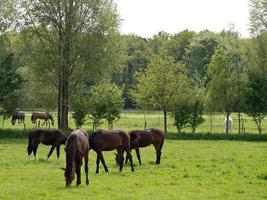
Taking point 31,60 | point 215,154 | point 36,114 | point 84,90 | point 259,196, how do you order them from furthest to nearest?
point 36,114
point 84,90
point 31,60
point 215,154
point 259,196

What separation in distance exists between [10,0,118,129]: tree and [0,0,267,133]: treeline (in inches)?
3.4

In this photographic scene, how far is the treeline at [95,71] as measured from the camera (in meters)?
41.2

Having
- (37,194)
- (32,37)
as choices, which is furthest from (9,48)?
(37,194)

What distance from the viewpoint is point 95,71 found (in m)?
42.3

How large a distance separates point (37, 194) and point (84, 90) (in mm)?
29775

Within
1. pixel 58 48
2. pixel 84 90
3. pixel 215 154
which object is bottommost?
pixel 215 154

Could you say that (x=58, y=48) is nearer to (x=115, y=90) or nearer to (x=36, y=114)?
(x=115, y=90)

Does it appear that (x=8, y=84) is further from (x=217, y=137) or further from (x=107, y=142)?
(x=107, y=142)

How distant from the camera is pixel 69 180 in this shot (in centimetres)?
1589

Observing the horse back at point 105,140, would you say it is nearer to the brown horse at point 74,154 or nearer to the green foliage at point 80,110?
the brown horse at point 74,154

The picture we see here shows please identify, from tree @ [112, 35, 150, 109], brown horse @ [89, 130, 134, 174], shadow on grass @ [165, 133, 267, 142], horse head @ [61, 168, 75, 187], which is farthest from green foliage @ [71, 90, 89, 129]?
tree @ [112, 35, 150, 109]

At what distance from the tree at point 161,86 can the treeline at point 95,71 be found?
3.8 inches

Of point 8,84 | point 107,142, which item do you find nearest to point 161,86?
point 8,84

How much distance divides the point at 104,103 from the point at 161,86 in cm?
645
